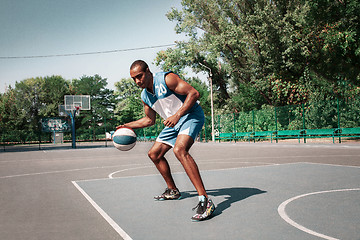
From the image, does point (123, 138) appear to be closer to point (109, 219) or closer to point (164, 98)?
point (164, 98)

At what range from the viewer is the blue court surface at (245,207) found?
11.5 ft

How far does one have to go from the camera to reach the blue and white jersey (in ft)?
15.1

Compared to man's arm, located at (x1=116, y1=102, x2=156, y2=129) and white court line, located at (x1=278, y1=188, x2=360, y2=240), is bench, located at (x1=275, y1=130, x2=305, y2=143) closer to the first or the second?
white court line, located at (x1=278, y1=188, x2=360, y2=240)

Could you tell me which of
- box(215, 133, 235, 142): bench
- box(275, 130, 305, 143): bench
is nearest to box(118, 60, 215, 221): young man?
box(275, 130, 305, 143): bench

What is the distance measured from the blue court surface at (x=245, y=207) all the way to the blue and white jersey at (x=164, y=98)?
4.46 ft

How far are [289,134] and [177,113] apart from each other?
20637 mm

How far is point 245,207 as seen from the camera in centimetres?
458

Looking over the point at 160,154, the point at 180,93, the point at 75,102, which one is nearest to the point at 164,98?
the point at 180,93

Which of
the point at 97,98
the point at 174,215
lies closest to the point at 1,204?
the point at 174,215

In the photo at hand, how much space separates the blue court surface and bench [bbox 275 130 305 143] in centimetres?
1571

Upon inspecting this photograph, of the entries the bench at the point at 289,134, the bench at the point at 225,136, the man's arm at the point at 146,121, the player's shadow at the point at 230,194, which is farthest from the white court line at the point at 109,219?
the bench at the point at 225,136

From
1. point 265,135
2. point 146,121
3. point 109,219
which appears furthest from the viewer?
point 265,135

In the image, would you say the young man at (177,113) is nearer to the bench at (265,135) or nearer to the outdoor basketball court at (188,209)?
the outdoor basketball court at (188,209)

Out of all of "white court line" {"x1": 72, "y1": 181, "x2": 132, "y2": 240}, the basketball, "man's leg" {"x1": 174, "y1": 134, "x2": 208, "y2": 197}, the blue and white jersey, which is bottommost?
"white court line" {"x1": 72, "y1": 181, "x2": 132, "y2": 240}
